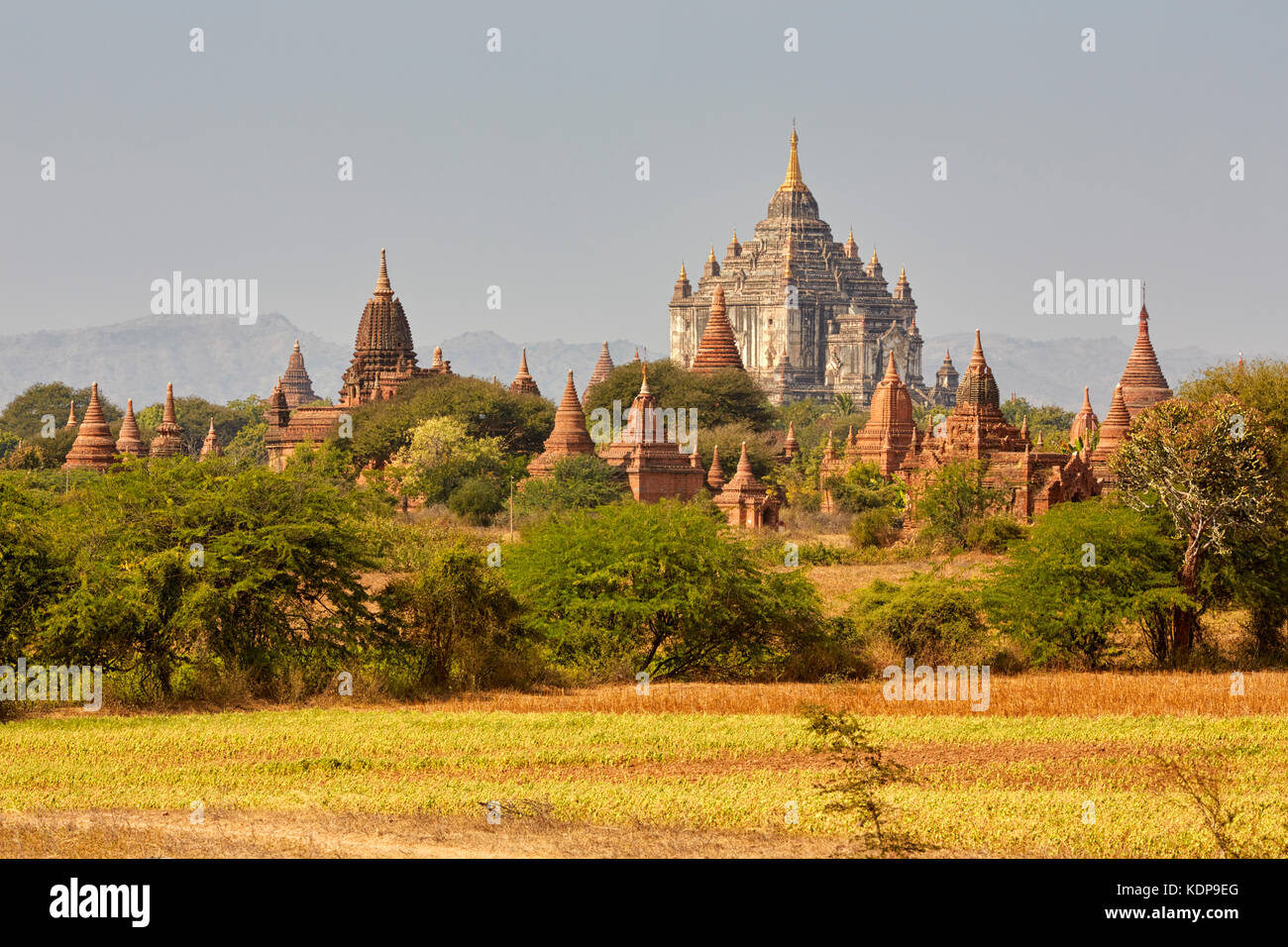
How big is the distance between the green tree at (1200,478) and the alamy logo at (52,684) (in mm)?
16632

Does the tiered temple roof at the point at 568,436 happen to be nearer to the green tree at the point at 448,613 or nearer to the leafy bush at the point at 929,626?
the leafy bush at the point at 929,626

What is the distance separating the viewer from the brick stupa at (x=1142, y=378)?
82.6m

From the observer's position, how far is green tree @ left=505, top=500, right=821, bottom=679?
26.5m

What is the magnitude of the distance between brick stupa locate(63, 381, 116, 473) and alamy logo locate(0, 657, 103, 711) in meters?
58.1

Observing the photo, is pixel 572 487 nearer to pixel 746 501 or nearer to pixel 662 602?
pixel 746 501

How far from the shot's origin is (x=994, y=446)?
59.9 m

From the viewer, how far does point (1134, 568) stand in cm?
2864

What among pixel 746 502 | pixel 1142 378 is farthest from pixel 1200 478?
pixel 1142 378

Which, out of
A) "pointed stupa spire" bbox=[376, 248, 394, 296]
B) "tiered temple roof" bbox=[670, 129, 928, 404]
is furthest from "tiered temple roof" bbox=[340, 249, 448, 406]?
"tiered temple roof" bbox=[670, 129, 928, 404]

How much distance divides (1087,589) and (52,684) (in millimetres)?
15570

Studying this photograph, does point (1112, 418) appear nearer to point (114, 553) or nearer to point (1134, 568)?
point (1134, 568)

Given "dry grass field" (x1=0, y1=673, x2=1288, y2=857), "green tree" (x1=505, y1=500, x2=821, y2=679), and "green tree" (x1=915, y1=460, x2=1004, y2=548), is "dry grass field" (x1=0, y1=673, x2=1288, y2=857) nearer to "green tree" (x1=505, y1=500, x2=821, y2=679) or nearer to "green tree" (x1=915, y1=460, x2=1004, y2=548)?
"green tree" (x1=505, y1=500, x2=821, y2=679)
